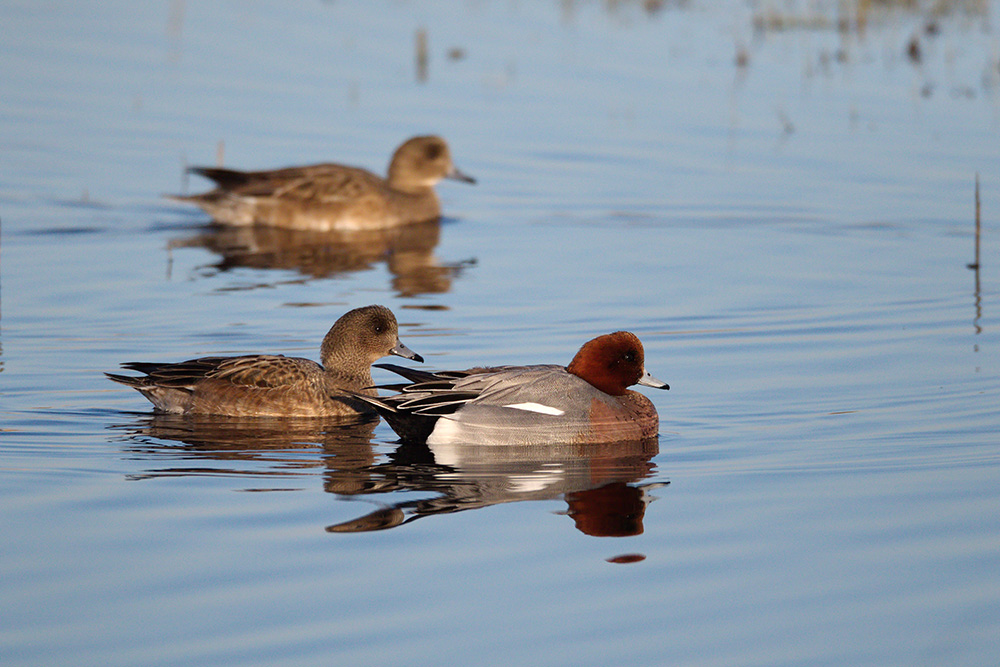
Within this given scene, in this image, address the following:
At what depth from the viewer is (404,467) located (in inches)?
272

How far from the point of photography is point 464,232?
537 inches

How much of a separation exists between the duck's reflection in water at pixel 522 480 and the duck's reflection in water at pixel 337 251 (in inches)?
157

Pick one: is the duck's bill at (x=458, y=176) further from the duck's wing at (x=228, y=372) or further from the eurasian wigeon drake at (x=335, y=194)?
the duck's wing at (x=228, y=372)

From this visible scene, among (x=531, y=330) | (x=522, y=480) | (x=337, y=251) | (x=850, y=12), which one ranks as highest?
(x=850, y=12)

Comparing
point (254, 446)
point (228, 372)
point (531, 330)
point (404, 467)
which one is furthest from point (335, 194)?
point (404, 467)

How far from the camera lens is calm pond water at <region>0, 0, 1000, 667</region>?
5.01 metres

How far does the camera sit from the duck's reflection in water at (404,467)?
20.2 ft

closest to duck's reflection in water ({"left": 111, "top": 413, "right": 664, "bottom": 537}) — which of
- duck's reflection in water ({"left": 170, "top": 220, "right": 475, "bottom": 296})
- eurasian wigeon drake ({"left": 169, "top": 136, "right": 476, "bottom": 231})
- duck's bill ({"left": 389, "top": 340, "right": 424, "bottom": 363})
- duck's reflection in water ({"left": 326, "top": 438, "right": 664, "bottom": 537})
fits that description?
duck's reflection in water ({"left": 326, "top": 438, "right": 664, "bottom": 537})

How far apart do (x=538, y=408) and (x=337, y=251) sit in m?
6.30

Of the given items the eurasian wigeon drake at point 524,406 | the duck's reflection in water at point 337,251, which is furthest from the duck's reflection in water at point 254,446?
the duck's reflection in water at point 337,251

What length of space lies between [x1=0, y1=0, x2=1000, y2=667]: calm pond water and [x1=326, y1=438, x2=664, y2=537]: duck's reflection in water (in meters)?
0.03

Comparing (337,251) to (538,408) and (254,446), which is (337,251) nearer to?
(254,446)

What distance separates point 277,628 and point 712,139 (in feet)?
39.6

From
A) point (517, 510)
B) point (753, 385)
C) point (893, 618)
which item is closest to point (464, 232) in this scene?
point (753, 385)
